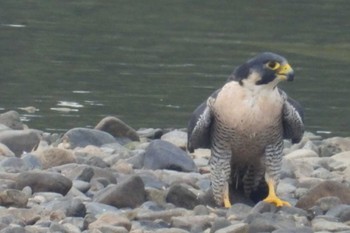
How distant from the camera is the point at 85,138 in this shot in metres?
13.3

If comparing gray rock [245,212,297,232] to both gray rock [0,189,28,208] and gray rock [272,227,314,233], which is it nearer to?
gray rock [272,227,314,233]

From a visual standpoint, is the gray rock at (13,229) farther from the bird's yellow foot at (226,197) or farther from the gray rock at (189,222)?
the bird's yellow foot at (226,197)

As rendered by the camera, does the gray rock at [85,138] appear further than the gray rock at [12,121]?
No

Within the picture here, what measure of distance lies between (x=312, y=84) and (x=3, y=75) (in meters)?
4.09

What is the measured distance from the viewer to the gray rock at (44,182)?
10.2m

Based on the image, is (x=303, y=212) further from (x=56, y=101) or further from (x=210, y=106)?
(x=56, y=101)

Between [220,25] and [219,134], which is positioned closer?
[219,134]

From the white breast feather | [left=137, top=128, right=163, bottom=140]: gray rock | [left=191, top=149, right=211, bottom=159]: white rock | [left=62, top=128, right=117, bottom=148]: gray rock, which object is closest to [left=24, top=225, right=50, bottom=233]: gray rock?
the white breast feather

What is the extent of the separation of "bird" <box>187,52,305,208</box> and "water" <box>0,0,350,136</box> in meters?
5.09

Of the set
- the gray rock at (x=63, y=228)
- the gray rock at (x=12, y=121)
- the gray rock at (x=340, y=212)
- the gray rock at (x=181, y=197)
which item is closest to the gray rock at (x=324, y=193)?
the gray rock at (x=340, y=212)

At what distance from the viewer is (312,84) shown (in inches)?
750

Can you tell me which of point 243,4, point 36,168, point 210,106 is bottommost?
point 243,4

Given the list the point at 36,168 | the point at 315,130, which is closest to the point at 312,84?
the point at 315,130

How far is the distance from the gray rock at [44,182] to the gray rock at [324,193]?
5.47ft
